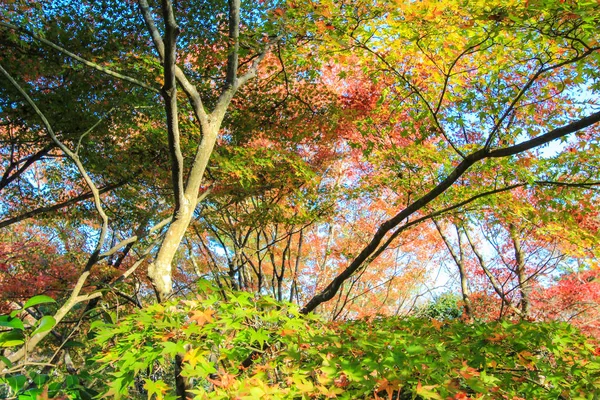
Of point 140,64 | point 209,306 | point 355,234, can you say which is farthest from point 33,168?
point 209,306

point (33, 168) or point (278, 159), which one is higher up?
point (33, 168)

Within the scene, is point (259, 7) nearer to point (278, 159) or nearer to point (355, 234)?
point (278, 159)

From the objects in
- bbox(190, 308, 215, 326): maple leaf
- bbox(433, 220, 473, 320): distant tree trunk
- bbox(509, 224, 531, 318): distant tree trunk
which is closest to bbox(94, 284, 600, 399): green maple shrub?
bbox(190, 308, 215, 326): maple leaf

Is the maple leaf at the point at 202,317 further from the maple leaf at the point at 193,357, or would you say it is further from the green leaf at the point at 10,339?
the green leaf at the point at 10,339

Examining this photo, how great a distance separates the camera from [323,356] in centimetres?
167

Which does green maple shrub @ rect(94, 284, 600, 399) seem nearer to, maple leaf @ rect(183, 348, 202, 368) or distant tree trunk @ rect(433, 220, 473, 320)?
maple leaf @ rect(183, 348, 202, 368)

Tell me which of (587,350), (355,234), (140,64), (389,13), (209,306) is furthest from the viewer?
(355,234)

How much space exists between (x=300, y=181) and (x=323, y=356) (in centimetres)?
479

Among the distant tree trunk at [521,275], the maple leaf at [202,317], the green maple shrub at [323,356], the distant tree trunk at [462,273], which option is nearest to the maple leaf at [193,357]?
the green maple shrub at [323,356]

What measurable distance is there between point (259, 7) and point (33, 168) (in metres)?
7.77

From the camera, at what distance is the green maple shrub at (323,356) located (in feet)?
5.12

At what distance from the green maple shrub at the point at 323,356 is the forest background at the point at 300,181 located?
0.05ft

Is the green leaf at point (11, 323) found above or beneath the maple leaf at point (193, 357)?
above

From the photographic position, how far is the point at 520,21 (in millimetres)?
2375
